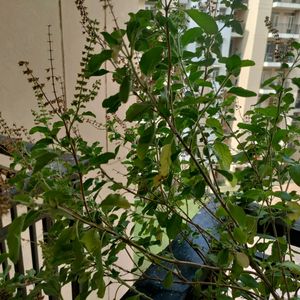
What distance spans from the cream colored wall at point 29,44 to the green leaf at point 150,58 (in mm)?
1351

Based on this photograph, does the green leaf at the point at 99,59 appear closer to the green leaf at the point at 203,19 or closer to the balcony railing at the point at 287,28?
the green leaf at the point at 203,19

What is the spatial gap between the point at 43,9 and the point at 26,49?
245mm

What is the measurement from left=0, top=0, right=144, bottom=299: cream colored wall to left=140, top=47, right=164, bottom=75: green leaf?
1.35 meters

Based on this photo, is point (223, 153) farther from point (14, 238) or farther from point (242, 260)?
point (14, 238)

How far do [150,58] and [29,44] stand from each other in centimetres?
142

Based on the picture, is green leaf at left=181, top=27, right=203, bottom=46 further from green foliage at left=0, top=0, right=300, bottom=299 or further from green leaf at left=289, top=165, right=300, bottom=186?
green leaf at left=289, top=165, right=300, bottom=186

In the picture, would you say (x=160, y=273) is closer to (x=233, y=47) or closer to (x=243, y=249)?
(x=243, y=249)

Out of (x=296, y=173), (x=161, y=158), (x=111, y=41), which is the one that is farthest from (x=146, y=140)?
(x=296, y=173)

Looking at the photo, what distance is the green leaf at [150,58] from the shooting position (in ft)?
1.25

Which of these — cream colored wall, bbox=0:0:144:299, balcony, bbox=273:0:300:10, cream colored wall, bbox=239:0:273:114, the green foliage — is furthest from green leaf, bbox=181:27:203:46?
cream colored wall, bbox=0:0:144:299

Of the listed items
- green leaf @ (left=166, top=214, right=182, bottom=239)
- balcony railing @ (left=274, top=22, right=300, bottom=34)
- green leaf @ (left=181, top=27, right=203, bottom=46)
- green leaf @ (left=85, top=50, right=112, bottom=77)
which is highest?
balcony railing @ (left=274, top=22, right=300, bottom=34)

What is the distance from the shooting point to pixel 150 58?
1.27ft

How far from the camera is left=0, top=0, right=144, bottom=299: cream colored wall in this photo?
1474 millimetres

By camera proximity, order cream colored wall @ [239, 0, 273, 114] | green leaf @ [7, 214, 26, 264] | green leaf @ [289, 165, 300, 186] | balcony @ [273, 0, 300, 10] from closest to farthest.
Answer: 1. green leaf @ [7, 214, 26, 264]
2. green leaf @ [289, 165, 300, 186]
3. cream colored wall @ [239, 0, 273, 114]
4. balcony @ [273, 0, 300, 10]
